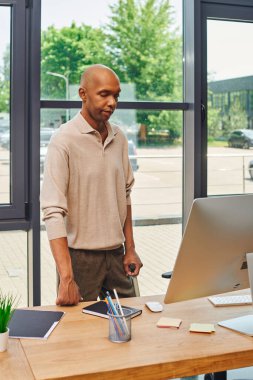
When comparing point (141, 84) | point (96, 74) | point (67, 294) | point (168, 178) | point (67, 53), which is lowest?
point (67, 294)

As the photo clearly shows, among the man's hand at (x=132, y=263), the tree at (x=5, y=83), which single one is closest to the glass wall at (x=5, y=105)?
the tree at (x=5, y=83)

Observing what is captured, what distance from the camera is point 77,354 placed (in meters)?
1.71

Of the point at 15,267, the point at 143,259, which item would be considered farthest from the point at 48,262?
the point at 143,259

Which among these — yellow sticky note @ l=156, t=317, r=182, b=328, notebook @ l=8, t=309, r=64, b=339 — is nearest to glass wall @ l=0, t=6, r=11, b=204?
notebook @ l=8, t=309, r=64, b=339

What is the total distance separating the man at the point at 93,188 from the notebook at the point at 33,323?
402 mm

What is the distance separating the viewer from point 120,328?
1817 millimetres

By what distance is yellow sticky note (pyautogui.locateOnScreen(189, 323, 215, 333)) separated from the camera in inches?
75.5

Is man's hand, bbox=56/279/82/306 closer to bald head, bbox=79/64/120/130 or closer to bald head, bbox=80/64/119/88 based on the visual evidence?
bald head, bbox=79/64/120/130

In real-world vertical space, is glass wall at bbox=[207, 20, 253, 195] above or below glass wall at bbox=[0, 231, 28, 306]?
above

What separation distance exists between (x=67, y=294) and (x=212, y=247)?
639mm

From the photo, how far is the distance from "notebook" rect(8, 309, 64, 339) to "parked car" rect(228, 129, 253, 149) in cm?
218

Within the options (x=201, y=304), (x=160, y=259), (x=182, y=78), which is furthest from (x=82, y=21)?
(x=201, y=304)

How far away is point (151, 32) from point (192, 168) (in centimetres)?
92

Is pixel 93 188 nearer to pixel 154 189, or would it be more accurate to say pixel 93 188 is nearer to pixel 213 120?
pixel 154 189
